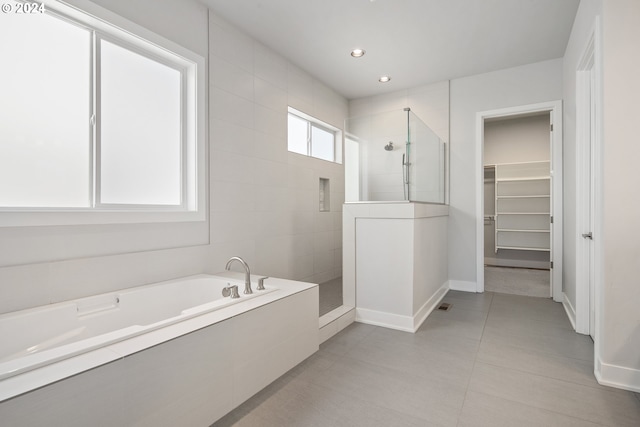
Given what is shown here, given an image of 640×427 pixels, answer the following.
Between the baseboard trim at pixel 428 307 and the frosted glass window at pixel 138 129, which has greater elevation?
the frosted glass window at pixel 138 129

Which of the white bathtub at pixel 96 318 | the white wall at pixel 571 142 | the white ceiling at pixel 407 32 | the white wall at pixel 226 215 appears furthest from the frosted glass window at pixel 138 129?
the white wall at pixel 571 142

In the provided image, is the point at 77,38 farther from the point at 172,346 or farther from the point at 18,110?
the point at 172,346

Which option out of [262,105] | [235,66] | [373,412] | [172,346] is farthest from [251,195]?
[373,412]

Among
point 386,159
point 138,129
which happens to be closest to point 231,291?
point 138,129

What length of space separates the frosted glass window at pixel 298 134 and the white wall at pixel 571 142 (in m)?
2.72

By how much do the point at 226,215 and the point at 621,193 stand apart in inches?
108

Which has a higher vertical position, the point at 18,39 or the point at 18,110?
the point at 18,39

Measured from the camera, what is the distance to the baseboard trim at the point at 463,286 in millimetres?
4016

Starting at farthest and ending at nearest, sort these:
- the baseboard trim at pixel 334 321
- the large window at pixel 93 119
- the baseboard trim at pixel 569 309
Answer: the baseboard trim at pixel 569 309, the baseboard trim at pixel 334 321, the large window at pixel 93 119

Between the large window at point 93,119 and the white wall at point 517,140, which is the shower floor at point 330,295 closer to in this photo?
the large window at point 93,119

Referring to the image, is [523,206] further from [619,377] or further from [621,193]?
[619,377]

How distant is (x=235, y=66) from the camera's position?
113 inches

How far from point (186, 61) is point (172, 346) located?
2140mm

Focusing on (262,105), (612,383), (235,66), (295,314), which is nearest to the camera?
(612,383)
